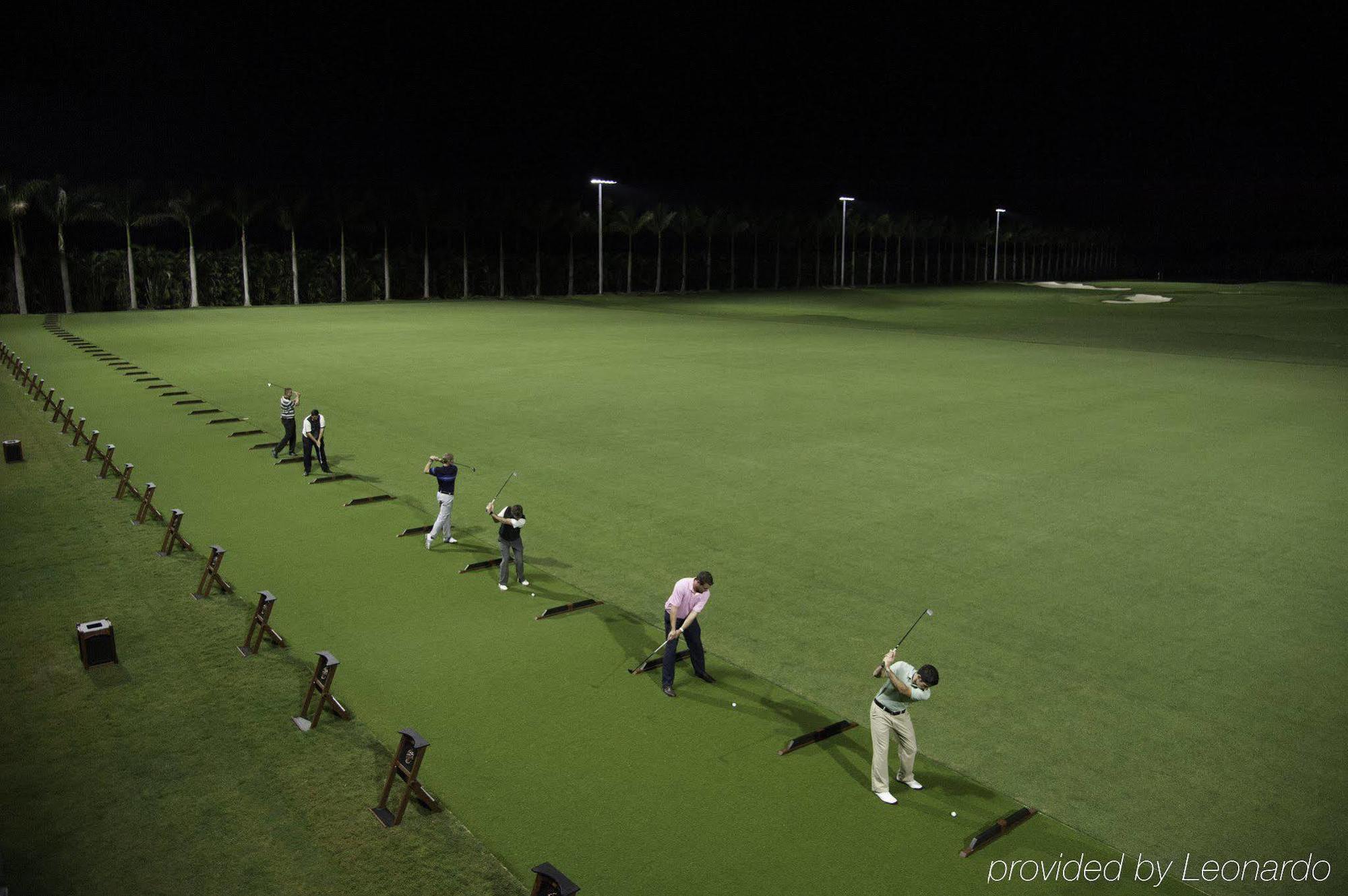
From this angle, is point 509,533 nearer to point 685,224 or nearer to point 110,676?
point 110,676

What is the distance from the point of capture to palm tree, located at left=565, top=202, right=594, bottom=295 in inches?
3696

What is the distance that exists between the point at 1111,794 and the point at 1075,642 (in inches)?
145

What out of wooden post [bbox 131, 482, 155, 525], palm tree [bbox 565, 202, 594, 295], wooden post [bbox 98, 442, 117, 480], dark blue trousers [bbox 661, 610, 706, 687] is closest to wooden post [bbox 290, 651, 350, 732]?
dark blue trousers [bbox 661, 610, 706, 687]

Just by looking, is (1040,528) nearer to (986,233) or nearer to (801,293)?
(801,293)

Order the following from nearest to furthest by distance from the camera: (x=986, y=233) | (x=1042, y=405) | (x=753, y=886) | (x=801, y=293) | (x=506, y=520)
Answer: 1. (x=753, y=886)
2. (x=506, y=520)
3. (x=1042, y=405)
4. (x=801, y=293)
5. (x=986, y=233)

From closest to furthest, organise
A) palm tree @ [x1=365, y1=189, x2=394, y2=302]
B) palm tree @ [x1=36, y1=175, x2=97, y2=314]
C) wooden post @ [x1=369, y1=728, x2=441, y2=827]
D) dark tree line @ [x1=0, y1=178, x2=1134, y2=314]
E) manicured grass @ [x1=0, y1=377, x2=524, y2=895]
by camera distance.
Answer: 1. manicured grass @ [x1=0, y1=377, x2=524, y2=895]
2. wooden post @ [x1=369, y1=728, x2=441, y2=827]
3. palm tree @ [x1=36, y1=175, x2=97, y2=314]
4. dark tree line @ [x1=0, y1=178, x2=1134, y2=314]
5. palm tree @ [x1=365, y1=189, x2=394, y2=302]

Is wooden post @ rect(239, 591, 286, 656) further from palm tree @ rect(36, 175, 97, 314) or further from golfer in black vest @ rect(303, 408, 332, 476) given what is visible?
palm tree @ rect(36, 175, 97, 314)

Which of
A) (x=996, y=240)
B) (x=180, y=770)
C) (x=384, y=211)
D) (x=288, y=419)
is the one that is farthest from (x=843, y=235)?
(x=180, y=770)

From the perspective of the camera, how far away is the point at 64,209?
6531cm

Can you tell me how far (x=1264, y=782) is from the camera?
31.2 ft

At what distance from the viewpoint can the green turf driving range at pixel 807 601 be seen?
8891mm

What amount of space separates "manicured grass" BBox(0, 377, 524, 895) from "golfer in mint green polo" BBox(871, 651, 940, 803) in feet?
12.0

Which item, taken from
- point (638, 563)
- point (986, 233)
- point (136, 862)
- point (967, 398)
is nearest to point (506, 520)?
point (638, 563)

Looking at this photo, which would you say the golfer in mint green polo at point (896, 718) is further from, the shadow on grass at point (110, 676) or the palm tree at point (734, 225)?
the palm tree at point (734, 225)
